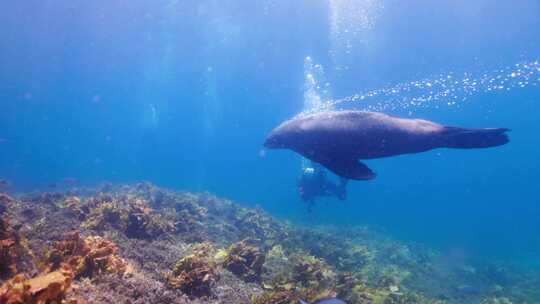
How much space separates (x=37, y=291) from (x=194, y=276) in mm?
2638

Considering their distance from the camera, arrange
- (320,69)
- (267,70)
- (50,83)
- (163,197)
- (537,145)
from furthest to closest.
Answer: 1. (537,145)
2. (50,83)
3. (267,70)
4. (320,69)
5. (163,197)

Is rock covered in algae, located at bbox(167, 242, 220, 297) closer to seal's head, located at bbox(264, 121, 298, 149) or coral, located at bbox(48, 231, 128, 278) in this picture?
coral, located at bbox(48, 231, 128, 278)

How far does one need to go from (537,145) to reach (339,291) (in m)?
194

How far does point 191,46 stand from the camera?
242 ft

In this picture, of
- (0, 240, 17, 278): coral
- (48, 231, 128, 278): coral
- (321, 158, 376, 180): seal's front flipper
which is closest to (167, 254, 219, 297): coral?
(48, 231, 128, 278): coral

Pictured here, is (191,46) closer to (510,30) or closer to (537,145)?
(510,30)

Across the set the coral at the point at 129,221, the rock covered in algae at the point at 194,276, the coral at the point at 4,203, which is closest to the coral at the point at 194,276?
the rock covered in algae at the point at 194,276

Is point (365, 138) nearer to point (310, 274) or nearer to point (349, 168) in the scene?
point (349, 168)

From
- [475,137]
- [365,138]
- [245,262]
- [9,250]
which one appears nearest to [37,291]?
[9,250]

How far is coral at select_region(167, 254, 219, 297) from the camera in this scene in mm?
5936

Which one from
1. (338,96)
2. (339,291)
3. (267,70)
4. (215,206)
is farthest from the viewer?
(338,96)

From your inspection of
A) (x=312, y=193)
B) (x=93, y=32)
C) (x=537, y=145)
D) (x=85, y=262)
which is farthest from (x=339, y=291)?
(x=537, y=145)

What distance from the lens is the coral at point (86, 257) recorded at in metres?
5.72

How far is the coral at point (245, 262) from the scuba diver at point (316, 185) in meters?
12.6
